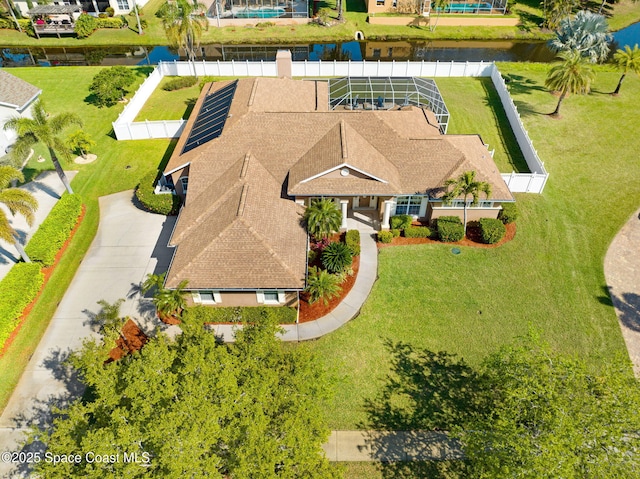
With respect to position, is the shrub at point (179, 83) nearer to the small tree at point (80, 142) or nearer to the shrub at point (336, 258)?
the small tree at point (80, 142)

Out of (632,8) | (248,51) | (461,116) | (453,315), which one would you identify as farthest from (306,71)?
(632,8)

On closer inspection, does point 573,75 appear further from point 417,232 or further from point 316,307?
point 316,307

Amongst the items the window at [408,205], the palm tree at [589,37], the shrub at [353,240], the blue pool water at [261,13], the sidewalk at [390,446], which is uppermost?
the palm tree at [589,37]

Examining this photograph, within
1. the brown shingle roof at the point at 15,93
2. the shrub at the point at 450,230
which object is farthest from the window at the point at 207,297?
the brown shingle roof at the point at 15,93

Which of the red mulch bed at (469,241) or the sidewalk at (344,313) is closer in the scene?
the sidewalk at (344,313)

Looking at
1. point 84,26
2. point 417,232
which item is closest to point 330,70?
point 417,232

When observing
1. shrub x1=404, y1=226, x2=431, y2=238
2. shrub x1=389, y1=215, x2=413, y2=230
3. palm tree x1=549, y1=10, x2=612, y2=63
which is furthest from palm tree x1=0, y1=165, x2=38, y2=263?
palm tree x1=549, y1=10, x2=612, y2=63

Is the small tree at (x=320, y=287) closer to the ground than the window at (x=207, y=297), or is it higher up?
higher up
